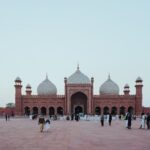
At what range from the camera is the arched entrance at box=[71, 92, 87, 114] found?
172ft

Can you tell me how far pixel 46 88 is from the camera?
55.3 meters

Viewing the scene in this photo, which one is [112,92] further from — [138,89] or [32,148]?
[32,148]

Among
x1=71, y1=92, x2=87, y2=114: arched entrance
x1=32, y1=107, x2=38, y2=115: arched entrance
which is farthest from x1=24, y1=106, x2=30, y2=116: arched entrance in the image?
x1=71, y1=92, x2=87, y2=114: arched entrance

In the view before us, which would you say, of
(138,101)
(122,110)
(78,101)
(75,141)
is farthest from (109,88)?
(75,141)

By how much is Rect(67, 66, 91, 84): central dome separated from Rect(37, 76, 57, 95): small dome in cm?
420

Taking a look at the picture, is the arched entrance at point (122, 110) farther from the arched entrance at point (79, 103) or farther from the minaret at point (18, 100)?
the minaret at point (18, 100)

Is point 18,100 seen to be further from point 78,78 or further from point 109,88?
point 109,88

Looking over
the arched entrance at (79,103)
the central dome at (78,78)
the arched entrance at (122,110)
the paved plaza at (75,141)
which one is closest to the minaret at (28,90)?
the central dome at (78,78)

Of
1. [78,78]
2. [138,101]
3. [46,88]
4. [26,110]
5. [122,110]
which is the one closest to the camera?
[138,101]

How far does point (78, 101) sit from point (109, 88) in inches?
219

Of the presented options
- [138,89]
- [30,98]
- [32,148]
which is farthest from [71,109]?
[32,148]

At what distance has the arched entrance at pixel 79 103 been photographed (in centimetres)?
5241

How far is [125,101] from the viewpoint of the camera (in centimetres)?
5144

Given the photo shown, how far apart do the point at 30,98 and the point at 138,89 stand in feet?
49.1
